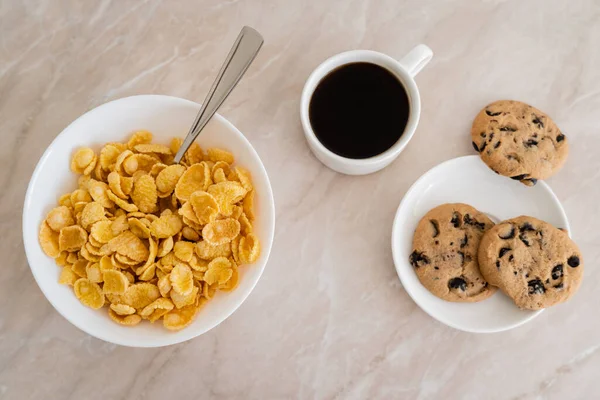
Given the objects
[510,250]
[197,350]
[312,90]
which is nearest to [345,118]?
[312,90]

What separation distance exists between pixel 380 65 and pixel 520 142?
0.89ft

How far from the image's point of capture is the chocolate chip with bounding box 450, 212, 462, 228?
2.93ft

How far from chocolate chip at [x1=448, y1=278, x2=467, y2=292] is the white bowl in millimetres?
309

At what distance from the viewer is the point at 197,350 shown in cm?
94

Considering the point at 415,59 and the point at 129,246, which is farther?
the point at 415,59

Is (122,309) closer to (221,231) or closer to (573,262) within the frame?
(221,231)

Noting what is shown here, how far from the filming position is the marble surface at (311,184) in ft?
3.08

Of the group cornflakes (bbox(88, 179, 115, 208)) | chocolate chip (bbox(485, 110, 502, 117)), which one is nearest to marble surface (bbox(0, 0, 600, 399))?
chocolate chip (bbox(485, 110, 502, 117))

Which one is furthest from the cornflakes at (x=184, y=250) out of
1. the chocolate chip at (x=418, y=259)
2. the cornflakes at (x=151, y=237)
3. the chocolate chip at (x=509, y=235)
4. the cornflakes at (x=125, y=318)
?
the chocolate chip at (x=509, y=235)

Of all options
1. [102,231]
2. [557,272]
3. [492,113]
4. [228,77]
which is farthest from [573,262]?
[102,231]

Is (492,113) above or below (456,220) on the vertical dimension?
above

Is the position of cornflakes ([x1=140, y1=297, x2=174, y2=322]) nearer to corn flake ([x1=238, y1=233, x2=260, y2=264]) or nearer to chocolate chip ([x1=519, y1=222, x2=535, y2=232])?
corn flake ([x1=238, y1=233, x2=260, y2=264])

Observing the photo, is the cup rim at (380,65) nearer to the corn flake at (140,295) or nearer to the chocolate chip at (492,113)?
the chocolate chip at (492,113)

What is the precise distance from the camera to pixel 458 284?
880mm
